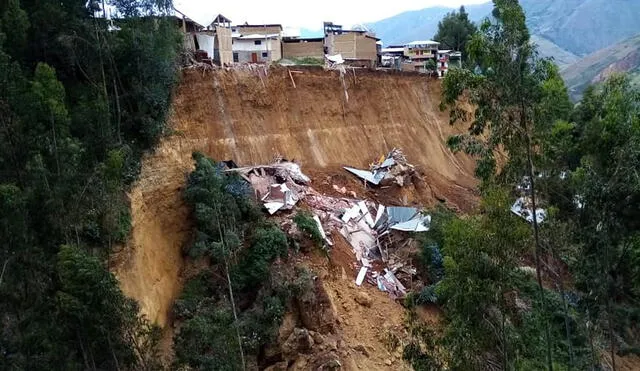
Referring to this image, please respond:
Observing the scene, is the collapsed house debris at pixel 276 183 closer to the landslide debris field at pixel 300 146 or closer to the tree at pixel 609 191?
Result: the landslide debris field at pixel 300 146

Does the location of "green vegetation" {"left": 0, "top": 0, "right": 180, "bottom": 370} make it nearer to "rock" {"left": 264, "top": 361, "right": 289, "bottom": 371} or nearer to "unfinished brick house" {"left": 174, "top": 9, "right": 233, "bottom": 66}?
"rock" {"left": 264, "top": 361, "right": 289, "bottom": 371}

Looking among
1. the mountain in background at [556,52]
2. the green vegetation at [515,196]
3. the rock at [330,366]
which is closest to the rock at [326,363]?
the rock at [330,366]

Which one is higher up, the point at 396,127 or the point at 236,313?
the point at 396,127

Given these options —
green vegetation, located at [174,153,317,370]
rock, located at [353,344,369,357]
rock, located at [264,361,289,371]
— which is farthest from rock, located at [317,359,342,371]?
green vegetation, located at [174,153,317,370]

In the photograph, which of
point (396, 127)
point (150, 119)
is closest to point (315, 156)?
point (396, 127)

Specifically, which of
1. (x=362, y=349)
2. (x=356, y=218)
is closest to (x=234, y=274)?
(x=362, y=349)

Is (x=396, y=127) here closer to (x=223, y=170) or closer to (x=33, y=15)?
(x=223, y=170)
